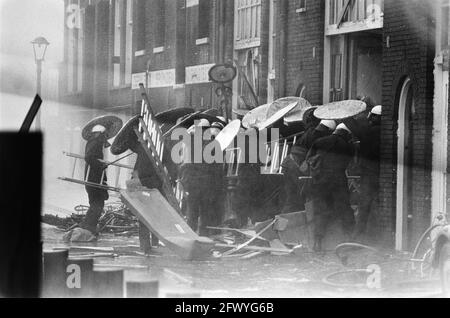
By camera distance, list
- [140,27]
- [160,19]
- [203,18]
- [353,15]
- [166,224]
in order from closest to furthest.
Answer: [166,224], [353,15], [140,27], [160,19], [203,18]

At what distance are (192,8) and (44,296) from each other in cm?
1136

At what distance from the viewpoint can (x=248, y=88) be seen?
19.9 meters

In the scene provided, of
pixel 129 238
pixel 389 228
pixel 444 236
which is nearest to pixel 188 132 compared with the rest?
pixel 129 238

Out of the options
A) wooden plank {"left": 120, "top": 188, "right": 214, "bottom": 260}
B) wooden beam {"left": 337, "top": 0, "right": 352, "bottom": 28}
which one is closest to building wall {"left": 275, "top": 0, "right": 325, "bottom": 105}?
wooden beam {"left": 337, "top": 0, "right": 352, "bottom": 28}

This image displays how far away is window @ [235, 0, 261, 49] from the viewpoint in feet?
66.7

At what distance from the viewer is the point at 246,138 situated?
17422mm

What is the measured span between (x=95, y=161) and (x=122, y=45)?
3480mm

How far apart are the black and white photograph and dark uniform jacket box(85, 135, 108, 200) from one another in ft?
0.09

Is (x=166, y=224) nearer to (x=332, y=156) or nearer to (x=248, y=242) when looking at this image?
(x=248, y=242)

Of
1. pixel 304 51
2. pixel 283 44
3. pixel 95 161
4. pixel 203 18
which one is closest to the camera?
pixel 95 161

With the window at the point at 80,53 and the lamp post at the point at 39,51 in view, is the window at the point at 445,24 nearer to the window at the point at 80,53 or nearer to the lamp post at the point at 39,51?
the lamp post at the point at 39,51

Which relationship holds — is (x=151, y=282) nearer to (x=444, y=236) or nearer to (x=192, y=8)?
(x=444, y=236)

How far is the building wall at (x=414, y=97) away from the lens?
15172 millimetres

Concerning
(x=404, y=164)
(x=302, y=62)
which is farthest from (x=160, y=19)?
(x=404, y=164)
